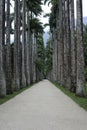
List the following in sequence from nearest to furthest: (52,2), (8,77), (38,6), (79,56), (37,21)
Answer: (79,56)
(8,77)
(52,2)
(38,6)
(37,21)

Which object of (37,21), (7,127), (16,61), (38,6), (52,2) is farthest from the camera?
(37,21)

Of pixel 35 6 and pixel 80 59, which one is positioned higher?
pixel 35 6

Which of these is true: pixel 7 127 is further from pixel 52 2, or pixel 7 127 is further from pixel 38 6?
pixel 38 6

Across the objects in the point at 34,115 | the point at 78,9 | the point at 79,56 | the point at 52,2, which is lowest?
the point at 34,115

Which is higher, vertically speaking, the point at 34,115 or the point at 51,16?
the point at 51,16

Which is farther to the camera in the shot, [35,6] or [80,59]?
[35,6]

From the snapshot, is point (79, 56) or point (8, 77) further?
point (8, 77)

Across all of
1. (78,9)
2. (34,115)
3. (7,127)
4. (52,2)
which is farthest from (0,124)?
(52,2)

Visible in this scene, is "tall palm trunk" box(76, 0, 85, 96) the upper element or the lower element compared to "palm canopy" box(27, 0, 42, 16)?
lower

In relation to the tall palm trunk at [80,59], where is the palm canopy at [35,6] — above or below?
above

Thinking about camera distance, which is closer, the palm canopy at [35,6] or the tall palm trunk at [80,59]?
the tall palm trunk at [80,59]

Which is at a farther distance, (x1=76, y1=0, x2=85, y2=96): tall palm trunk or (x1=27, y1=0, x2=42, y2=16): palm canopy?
(x1=27, y1=0, x2=42, y2=16): palm canopy

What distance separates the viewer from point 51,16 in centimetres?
6009

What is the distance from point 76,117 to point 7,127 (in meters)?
3.07
